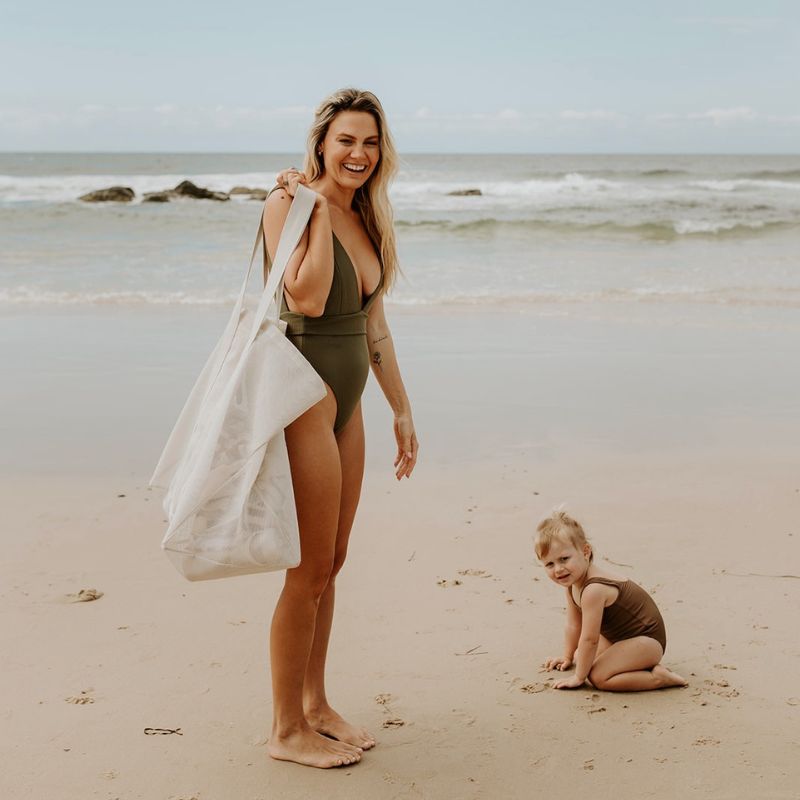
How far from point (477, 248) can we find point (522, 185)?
24.3 metres

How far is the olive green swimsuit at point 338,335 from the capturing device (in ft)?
9.59

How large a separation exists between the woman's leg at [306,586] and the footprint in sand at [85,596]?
1.37m

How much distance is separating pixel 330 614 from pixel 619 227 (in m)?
21.4

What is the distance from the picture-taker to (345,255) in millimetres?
2961

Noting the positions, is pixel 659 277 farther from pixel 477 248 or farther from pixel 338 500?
pixel 338 500

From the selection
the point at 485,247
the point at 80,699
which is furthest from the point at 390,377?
the point at 485,247

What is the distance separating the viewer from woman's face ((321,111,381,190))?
298 cm

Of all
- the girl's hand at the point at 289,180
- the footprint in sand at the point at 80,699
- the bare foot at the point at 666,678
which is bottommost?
the footprint in sand at the point at 80,699

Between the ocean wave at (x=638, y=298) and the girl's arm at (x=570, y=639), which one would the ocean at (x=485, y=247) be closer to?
the ocean wave at (x=638, y=298)

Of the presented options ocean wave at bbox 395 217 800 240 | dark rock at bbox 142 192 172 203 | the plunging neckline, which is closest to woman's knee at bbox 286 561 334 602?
the plunging neckline

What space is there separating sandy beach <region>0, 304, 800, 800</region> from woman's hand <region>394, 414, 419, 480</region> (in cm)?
74

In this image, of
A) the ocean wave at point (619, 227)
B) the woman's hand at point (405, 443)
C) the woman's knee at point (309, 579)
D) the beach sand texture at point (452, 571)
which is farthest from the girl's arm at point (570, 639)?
the ocean wave at point (619, 227)

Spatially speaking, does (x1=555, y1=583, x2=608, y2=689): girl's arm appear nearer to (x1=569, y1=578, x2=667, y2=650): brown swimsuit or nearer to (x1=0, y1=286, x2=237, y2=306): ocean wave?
(x1=569, y1=578, x2=667, y2=650): brown swimsuit

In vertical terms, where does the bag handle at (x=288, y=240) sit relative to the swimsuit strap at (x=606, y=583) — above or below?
above
